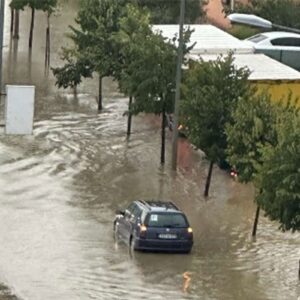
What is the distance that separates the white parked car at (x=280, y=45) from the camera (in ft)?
177

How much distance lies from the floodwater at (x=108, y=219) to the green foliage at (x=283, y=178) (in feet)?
4.63

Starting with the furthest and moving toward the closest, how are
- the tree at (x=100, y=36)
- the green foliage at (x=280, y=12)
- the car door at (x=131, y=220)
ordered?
the green foliage at (x=280, y=12) < the tree at (x=100, y=36) < the car door at (x=131, y=220)

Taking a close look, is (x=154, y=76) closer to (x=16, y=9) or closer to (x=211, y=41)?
(x=211, y=41)

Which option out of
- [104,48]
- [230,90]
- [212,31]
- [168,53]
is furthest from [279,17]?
[230,90]

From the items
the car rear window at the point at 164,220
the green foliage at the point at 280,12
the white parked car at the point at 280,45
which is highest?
the green foliage at the point at 280,12

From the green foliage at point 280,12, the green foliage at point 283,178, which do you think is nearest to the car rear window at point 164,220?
the green foliage at point 283,178

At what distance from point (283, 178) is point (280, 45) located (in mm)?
27281

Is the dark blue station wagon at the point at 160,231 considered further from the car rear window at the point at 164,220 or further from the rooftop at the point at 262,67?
the rooftop at the point at 262,67

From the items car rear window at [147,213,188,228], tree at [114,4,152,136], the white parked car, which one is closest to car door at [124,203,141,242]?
car rear window at [147,213,188,228]

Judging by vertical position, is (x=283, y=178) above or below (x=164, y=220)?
above

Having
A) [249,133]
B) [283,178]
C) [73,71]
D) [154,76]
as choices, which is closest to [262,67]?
[154,76]

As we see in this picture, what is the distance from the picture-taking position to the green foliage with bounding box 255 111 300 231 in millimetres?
29328

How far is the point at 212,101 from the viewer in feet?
124

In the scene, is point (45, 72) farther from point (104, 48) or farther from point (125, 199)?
point (125, 199)
